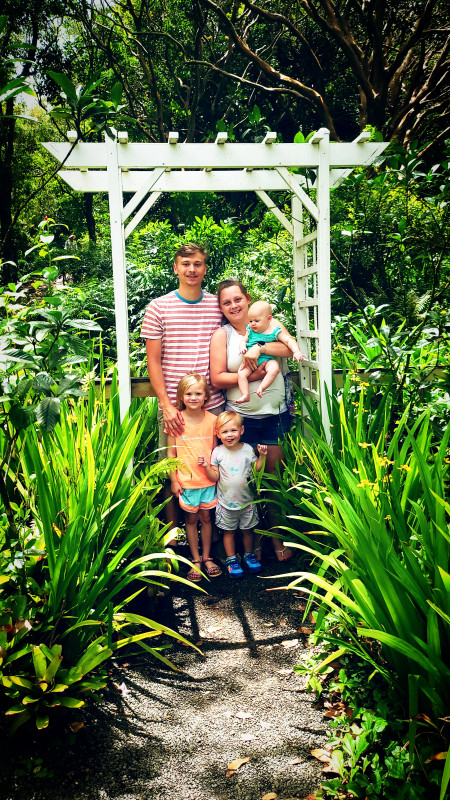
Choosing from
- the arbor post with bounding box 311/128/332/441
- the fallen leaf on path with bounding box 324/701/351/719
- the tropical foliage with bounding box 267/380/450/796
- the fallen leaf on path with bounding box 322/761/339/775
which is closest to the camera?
the tropical foliage with bounding box 267/380/450/796

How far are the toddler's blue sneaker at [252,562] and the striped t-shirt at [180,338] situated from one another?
0.98 meters

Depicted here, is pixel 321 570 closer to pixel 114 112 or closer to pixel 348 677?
pixel 348 677

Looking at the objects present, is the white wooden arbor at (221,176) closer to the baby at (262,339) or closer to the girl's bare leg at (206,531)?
the baby at (262,339)

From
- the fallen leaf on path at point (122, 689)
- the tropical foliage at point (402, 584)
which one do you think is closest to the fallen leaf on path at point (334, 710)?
the tropical foliage at point (402, 584)

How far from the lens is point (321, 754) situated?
1.94 meters

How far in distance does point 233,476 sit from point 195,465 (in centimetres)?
25

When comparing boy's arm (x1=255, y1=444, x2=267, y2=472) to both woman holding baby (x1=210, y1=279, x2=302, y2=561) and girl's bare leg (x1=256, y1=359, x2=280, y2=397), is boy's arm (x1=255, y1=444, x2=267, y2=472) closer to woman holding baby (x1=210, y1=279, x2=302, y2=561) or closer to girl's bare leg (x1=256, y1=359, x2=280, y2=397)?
woman holding baby (x1=210, y1=279, x2=302, y2=561)

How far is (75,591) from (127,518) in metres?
0.67

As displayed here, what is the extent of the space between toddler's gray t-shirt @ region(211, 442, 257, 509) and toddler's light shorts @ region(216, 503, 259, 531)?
0.04 metres

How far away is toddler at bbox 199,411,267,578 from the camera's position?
133 inches

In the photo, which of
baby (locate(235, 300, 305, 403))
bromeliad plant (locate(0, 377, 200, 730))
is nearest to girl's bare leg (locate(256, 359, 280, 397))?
baby (locate(235, 300, 305, 403))

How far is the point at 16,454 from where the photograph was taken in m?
2.64

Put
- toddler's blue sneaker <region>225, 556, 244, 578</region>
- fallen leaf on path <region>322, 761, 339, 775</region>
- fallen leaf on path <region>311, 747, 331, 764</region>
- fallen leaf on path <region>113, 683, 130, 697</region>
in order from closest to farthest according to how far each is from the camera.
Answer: fallen leaf on path <region>322, 761, 339, 775</region>, fallen leaf on path <region>311, 747, 331, 764</region>, fallen leaf on path <region>113, 683, 130, 697</region>, toddler's blue sneaker <region>225, 556, 244, 578</region>

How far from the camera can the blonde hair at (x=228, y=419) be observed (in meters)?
3.39
